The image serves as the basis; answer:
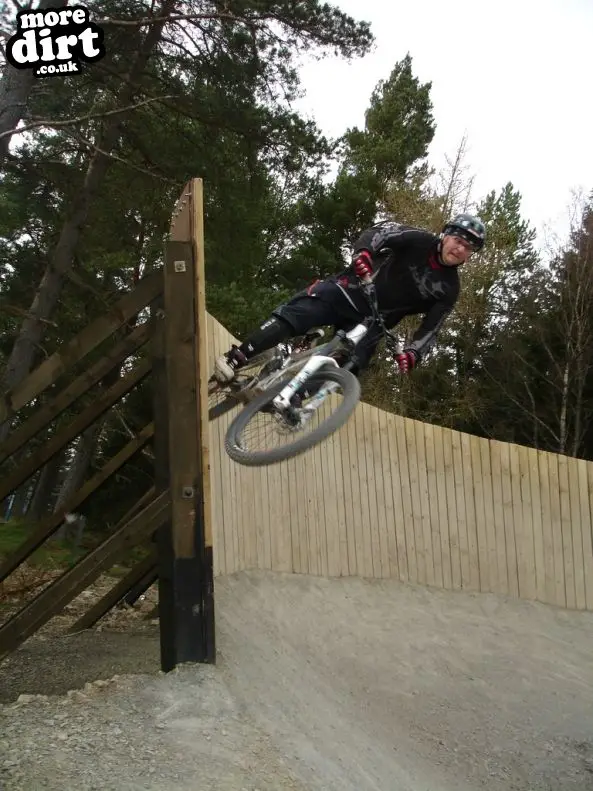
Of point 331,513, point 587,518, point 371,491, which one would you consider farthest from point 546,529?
point 331,513

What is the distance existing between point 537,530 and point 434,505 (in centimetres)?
134

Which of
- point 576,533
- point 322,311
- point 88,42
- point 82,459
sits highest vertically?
point 88,42

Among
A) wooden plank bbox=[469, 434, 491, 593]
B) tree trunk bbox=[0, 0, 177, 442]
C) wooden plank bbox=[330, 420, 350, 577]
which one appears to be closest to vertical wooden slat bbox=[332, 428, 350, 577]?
wooden plank bbox=[330, 420, 350, 577]

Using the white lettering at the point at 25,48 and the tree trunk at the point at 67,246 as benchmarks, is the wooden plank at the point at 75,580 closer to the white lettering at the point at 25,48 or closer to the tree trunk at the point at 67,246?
the white lettering at the point at 25,48

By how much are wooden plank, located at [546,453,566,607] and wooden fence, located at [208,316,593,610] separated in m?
0.01

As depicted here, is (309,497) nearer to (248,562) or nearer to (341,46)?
(248,562)

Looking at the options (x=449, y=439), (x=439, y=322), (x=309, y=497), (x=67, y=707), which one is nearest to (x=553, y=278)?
(x=449, y=439)

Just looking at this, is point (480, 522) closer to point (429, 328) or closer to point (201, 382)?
point (429, 328)

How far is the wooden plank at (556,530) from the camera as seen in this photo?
812 cm

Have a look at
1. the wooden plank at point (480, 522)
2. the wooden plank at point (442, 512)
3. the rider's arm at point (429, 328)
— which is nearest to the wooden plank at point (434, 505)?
the wooden plank at point (442, 512)

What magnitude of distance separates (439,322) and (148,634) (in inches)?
124

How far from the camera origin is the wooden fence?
24.8 feet

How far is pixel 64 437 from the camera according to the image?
4.24 m

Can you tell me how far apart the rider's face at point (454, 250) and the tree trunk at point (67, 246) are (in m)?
7.08
